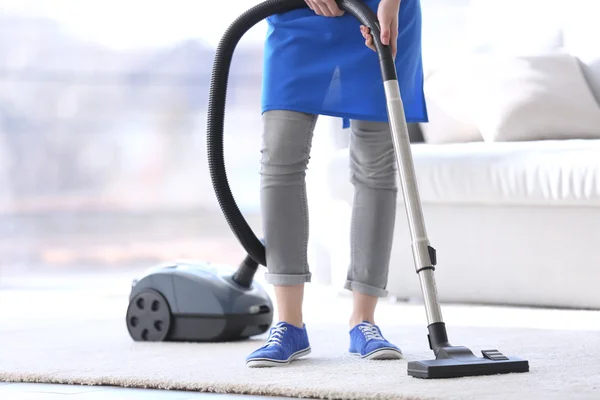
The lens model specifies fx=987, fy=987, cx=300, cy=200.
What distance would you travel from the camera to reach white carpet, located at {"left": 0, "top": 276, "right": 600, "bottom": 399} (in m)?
1.39

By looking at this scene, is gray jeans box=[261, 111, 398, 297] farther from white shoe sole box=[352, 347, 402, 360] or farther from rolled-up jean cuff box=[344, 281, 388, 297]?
white shoe sole box=[352, 347, 402, 360]

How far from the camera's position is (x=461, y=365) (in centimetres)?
145

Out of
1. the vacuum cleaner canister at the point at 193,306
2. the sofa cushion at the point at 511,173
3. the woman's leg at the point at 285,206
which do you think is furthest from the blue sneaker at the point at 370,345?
the sofa cushion at the point at 511,173

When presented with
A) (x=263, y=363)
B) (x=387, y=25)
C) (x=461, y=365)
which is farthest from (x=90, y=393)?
(x=387, y=25)

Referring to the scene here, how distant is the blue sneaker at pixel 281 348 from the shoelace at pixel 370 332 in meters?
0.11

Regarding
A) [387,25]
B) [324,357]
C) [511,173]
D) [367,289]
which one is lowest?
[324,357]

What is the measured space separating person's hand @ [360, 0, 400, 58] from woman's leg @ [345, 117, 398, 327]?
0.18 metres

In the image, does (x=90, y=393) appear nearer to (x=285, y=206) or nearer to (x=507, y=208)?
(x=285, y=206)

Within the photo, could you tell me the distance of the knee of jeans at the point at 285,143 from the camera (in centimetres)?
176

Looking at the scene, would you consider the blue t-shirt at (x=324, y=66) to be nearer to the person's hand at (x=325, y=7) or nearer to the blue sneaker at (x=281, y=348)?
the person's hand at (x=325, y=7)

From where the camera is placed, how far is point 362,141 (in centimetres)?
186

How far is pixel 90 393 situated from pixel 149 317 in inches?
26.1

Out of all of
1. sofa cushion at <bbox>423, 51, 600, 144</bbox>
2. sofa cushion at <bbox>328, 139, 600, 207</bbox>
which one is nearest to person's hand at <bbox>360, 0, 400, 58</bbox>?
sofa cushion at <bbox>328, 139, 600, 207</bbox>

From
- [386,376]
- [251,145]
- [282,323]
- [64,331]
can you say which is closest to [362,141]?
[282,323]
